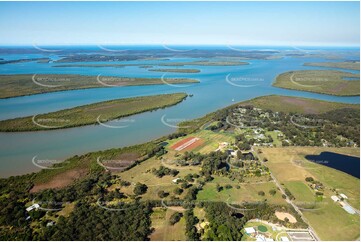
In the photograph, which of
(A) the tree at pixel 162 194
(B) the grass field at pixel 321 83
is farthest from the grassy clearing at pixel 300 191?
(B) the grass field at pixel 321 83

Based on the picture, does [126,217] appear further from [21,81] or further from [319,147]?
[21,81]

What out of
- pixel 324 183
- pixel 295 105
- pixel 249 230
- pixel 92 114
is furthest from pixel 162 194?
Result: pixel 295 105

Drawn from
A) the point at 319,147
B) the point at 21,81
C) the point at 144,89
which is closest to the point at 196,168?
the point at 319,147

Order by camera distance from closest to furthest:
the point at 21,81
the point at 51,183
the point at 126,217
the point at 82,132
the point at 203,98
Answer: the point at 126,217
the point at 51,183
the point at 82,132
the point at 203,98
the point at 21,81

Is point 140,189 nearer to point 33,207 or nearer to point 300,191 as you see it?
point 33,207

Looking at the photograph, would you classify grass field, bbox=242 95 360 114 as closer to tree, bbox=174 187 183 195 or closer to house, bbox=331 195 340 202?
house, bbox=331 195 340 202

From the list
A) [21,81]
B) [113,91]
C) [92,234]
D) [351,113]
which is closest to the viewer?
[92,234]
